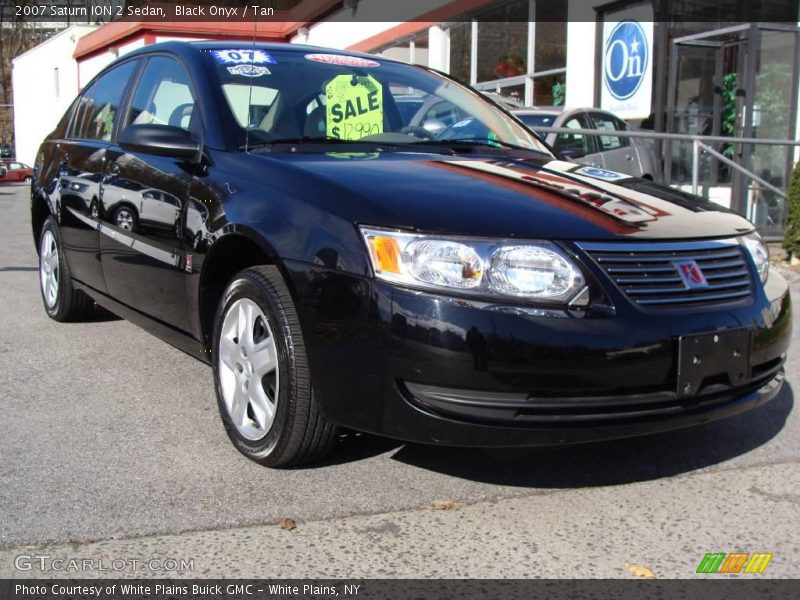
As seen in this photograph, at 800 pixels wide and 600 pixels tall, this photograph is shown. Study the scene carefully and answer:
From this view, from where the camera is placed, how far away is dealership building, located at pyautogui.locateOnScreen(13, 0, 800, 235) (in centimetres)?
1063

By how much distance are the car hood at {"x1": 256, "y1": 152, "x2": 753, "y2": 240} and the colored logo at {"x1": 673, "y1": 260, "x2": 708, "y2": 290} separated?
105mm

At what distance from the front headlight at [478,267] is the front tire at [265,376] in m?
0.47

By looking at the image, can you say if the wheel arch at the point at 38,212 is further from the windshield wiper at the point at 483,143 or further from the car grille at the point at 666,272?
the car grille at the point at 666,272

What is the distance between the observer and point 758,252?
3.43 metres

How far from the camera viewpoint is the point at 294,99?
3896 mm

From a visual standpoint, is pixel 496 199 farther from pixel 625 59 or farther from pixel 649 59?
pixel 625 59

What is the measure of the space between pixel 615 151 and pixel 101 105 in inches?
294

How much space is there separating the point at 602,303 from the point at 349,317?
0.77m

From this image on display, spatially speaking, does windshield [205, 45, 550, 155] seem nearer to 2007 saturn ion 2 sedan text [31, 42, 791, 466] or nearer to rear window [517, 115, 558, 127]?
2007 saturn ion 2 sedan text [31, 42, 791, 466]

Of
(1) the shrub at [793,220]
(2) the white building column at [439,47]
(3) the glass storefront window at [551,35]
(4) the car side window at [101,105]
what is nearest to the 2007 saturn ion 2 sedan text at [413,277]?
(4) the car side window at [101,105]

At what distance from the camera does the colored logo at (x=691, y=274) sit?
2963 mm

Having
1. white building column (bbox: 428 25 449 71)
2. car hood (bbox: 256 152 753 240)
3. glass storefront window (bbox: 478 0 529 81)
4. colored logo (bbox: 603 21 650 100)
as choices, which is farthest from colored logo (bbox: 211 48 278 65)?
white building column (bbox: 428 25 449 71)

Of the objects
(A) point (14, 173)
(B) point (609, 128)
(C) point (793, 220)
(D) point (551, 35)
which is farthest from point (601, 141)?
(A) point (14, 173)

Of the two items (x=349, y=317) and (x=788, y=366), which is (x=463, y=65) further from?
(x=349, y=317)
